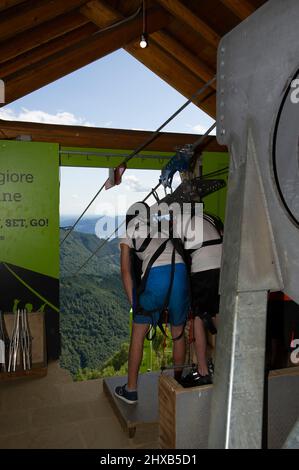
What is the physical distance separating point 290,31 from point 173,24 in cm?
443

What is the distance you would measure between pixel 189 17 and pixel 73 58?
4.72 feet

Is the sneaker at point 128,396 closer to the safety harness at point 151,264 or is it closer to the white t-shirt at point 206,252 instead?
the safety harness at point 151,264

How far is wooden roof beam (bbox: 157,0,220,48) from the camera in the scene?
4.16 meters

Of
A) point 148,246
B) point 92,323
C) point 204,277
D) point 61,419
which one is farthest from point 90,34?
point 92,323

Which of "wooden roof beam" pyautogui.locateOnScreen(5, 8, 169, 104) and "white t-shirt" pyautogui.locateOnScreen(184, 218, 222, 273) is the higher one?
"wooden roof beam" pyautogui.locateOnScreen(5, 8, 169, 104)

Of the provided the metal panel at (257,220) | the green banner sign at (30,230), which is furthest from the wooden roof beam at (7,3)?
the metal panel at (257,220)

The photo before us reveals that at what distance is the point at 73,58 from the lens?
4.23m

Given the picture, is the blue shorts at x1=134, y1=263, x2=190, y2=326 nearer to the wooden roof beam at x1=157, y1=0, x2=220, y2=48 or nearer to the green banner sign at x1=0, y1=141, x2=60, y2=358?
the green banner sign at x1=0, y1=141, x2=60, y2=358

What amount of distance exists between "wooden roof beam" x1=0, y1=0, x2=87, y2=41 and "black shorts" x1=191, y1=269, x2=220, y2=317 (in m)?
2.97

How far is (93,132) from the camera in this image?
15.1 feet

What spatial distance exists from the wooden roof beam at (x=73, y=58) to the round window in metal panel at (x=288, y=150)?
12.8 feet

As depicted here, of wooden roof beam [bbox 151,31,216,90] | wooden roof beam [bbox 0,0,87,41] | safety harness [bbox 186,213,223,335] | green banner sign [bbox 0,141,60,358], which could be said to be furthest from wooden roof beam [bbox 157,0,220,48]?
safety harness [bbox 186,213,223,335]

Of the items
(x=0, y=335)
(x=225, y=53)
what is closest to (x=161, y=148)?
(x=0, y=335)

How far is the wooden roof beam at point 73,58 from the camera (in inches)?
163
